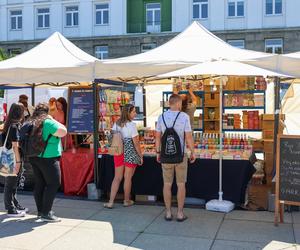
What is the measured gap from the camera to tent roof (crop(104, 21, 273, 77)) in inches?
258

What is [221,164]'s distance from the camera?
6562 mm

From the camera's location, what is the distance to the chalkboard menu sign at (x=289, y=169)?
5.62m

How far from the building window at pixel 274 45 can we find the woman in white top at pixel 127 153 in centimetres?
2503

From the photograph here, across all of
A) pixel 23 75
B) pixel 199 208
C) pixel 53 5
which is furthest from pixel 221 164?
pixel 53 5

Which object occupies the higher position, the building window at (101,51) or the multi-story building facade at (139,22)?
the multi-story building facade at (139,22)

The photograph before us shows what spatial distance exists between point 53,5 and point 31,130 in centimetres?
3021

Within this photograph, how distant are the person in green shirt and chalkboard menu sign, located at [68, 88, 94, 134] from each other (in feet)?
6.27

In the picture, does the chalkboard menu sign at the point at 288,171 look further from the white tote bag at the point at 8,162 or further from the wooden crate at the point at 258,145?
the wooden crate at the point at 258,145

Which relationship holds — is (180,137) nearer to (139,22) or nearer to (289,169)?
(289,169)

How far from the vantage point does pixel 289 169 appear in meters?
Answer: 5.67

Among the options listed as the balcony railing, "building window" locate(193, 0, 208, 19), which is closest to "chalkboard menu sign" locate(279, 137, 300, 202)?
"building window" locate(193, 0, 208, 19)

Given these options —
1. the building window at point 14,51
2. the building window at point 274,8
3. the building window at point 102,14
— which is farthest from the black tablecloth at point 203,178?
the building window at point 14,51

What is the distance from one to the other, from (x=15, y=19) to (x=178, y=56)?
1237 inches

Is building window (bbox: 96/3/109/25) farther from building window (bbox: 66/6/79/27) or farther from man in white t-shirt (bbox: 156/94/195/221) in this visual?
man in white t-shirt (bbox: 156/94/195/221)
